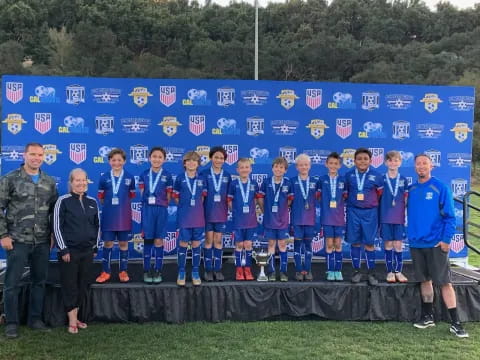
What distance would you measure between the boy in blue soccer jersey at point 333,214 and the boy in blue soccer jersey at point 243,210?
2.55ft

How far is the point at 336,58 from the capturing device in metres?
33.5

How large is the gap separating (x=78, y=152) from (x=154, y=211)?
170cm

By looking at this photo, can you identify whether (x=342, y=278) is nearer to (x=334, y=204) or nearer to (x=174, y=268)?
(x=334, y=204)

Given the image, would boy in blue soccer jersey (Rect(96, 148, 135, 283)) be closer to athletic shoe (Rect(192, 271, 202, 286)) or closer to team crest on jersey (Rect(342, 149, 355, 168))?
athletic shoe (Rect(192, 271, 202, 286))

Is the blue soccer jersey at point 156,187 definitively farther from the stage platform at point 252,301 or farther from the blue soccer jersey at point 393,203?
the blue soccer jersey at point 393,203

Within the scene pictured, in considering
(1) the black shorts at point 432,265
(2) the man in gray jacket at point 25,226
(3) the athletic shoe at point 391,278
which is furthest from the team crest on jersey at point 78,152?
(1) the black shorts at point 432,265

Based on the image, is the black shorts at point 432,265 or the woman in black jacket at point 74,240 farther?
the black shorts at point 432,265

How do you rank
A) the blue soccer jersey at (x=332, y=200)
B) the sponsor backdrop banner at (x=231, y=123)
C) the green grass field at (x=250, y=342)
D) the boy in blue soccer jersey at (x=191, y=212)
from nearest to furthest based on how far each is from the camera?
the green grass field at (x=250, y=342) → the boy in blue soccer jersey at (x=191, y=212) → the blue soccer jersey at (x=332, y=200) → the sponsor backdrop banner at (x=231, y=123)

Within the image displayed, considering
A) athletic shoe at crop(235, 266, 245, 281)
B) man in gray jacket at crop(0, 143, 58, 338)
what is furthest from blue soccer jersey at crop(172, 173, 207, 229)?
man in gray jacket at crop(0, 143, 58, 338)

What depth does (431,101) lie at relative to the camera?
5961mm

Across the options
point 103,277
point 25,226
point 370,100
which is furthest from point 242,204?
point 370,100

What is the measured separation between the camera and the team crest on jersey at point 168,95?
5.77 metres

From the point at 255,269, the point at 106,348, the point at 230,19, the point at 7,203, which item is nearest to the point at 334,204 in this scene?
the point at 255,269

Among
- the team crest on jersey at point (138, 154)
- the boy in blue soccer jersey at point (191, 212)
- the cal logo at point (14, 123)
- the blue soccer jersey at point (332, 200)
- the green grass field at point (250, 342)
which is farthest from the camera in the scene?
the team crest on jersey at point (138, 154)
